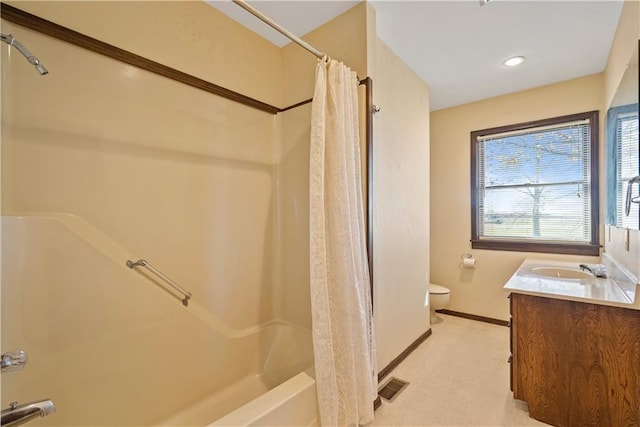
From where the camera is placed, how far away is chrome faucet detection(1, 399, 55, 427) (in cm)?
70

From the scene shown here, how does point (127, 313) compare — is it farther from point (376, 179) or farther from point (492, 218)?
point (492, 218)

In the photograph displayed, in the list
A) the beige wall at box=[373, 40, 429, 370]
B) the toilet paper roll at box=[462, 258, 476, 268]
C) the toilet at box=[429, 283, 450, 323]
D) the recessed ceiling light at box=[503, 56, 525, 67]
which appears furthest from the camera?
the toilet paper roll at box=[462, 258, 476, 268]

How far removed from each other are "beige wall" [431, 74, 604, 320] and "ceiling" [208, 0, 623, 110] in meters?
0.23

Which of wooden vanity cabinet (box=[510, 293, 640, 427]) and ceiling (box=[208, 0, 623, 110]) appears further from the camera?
ceiling (box=[208, 0, 623, 110])

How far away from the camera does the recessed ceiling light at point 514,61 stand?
7.60ft

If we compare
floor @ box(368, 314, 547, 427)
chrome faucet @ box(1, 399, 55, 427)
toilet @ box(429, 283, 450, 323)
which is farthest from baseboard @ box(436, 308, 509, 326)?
chrome faucet @ box(1, 399, 55, 427)

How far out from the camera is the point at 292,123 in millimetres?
2168

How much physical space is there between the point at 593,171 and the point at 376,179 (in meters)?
2.17

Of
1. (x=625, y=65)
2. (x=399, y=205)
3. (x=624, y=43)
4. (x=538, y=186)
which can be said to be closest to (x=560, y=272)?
(x=538, y=186)

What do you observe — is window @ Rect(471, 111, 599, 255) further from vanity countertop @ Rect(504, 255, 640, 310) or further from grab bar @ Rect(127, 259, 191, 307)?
grab bar @ Rect(127, 259, 191, 307)

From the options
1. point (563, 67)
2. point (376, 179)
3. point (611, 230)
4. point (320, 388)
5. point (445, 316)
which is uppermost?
point (563, 67)

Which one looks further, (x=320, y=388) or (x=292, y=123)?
(x=292, y=123)

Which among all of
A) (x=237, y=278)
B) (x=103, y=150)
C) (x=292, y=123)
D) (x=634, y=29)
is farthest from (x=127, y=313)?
(x=634, y=29)

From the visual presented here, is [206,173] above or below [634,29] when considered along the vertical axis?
below
